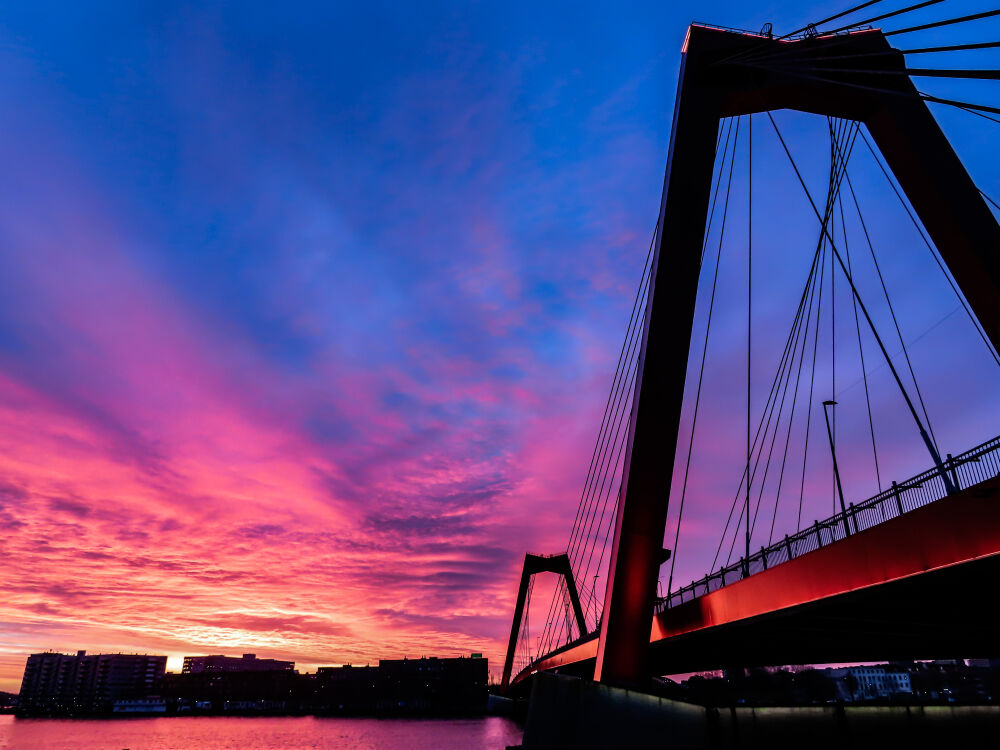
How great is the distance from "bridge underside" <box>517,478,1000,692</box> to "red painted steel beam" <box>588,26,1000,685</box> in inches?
112

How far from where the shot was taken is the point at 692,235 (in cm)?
1764

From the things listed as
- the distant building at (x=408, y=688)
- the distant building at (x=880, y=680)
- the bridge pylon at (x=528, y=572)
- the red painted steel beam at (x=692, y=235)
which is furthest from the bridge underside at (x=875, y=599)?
the distant building at (x=408, y=688)

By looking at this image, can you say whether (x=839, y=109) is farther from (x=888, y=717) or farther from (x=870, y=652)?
(x=870, y=652)

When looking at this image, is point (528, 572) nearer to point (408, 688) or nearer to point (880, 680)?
point (408, 688)

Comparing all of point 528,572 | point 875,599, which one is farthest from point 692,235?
point 528,572

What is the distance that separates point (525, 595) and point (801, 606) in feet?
258

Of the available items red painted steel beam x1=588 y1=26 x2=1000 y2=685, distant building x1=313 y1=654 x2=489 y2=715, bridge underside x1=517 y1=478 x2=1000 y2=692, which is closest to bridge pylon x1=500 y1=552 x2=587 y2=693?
bridge underside x1=517 y1=478 x2=1000 y2=692

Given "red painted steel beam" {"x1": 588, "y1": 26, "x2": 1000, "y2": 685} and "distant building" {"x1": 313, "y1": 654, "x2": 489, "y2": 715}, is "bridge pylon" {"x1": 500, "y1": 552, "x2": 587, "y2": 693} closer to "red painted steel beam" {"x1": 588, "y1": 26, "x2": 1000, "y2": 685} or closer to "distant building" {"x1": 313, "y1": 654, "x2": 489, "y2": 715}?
"red painted steel beam" {"x1": 588, "y1": 26, "x2": 1000, "y2": 685}

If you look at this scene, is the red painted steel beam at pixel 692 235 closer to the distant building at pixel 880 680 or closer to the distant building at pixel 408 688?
the distant building at pixel 880 680

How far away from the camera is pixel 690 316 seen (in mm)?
17406

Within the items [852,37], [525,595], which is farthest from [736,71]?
[525,595]

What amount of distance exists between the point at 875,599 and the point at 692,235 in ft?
32.4

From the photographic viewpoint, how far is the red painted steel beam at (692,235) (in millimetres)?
16016

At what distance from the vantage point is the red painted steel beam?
1602 centimetres
